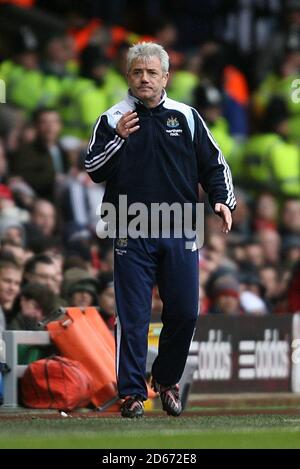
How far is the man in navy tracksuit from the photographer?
9500 millimetres

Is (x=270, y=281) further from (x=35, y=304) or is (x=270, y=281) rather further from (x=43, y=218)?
(x=35, y=304)

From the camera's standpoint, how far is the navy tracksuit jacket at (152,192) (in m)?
9.52

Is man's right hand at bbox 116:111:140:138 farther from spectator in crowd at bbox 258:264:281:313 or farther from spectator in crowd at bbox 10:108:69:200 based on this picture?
spectator in crowd at bbox 258:264:281:313

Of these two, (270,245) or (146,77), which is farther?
(270,245)

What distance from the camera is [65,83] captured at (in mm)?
17234

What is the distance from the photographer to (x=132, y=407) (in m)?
9.57

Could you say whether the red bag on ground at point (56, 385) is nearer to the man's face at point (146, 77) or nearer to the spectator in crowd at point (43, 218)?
the man's face at point (146, 77)

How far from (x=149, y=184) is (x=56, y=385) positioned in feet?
6.56

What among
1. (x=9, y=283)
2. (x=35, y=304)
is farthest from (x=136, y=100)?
(x=9, y=283)

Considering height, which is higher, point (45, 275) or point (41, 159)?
point (41, 159)

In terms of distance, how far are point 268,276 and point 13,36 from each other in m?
4.43

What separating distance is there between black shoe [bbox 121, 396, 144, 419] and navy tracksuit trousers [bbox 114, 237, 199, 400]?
0.05 meters

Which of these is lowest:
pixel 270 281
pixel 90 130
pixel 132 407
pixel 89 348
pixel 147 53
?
pixel 132 407

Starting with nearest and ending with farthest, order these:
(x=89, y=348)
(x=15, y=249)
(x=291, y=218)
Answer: (x=89, y=348), (x=15, y=249), (x=291, y=218)
